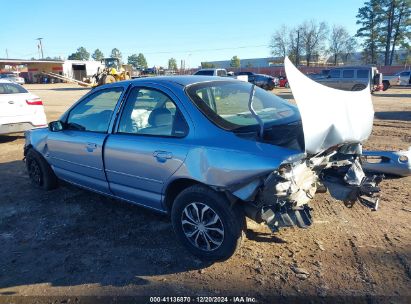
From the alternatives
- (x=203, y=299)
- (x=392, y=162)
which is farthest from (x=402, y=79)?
(x=203, y=299)

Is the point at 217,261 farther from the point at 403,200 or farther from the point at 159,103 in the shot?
the point at 403,200

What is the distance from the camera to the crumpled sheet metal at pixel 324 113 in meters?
2.86

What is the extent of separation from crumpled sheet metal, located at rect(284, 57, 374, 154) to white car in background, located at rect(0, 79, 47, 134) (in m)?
7.58

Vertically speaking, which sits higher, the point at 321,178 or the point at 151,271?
the point at 321,178

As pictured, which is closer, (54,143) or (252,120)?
(252,120)

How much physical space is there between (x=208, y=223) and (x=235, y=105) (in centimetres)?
133

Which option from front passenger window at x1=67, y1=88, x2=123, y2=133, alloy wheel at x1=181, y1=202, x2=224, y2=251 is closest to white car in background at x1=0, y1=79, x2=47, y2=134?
→ front passenger window at x1=67, y1=88, x2=123, y2=133

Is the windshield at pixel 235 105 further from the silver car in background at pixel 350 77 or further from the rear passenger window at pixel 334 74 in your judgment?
the rear passenger window at pixel 334 74

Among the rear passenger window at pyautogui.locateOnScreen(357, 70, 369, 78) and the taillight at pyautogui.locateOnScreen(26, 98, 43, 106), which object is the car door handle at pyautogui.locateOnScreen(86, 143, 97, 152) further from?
the rear passenger window at pyautogui.locateOnScreen(357, 70, 369, 78)

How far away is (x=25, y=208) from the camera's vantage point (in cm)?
476

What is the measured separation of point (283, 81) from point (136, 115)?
105 feet

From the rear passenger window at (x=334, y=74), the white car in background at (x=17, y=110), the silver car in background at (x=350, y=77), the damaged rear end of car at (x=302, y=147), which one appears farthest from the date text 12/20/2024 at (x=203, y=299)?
the rear passenger window at (x=334, y=74)

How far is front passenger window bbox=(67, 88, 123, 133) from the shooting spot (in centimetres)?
416

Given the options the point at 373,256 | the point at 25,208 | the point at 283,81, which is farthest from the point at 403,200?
the point at 283,81
